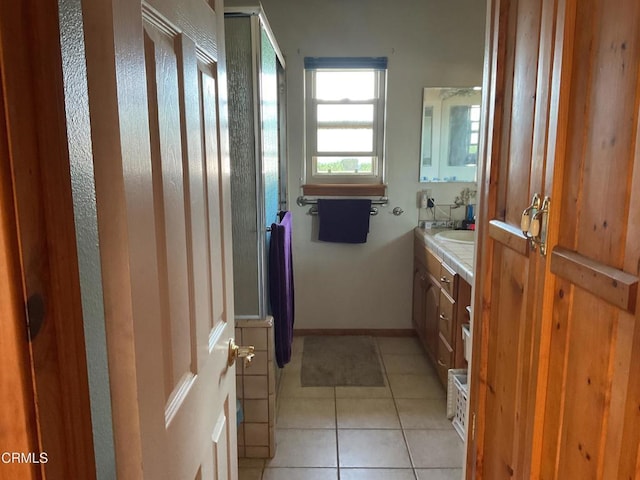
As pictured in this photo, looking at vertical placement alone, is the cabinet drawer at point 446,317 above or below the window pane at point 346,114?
below

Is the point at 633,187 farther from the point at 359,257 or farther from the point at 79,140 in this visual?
the point at 359,257

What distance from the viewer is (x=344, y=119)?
3.52 metres

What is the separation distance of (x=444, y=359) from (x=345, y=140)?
5.70 feet

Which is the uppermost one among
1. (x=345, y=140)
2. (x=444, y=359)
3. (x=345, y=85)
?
(x=345, y=85)

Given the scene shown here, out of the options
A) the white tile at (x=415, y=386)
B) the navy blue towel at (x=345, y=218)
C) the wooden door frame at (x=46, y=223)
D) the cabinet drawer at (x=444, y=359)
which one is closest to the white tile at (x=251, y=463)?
the white tile at (x=415, y=386)

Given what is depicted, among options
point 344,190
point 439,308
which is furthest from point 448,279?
point 344,190

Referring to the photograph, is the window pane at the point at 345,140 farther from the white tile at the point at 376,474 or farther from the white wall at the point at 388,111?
the white tile at the point at 376,474

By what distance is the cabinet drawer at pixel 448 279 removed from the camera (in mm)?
2510

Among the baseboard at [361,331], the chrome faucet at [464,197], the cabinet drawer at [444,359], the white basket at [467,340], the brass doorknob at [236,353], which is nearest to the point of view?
the brass doorknob at [236,353]

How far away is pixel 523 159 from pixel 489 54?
1.32ft

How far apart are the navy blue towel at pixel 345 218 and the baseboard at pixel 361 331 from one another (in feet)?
2.44

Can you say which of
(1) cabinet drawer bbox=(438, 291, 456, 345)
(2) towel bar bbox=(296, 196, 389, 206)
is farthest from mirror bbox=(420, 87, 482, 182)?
(1) cabinet drawer bbox=(438, 291, 456, 345)

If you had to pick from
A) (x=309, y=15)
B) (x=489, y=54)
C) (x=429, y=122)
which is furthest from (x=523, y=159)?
(x=309, y=15)

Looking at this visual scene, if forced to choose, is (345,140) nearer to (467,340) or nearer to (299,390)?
(299,390)
